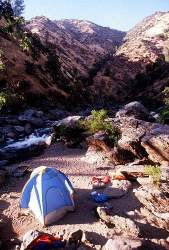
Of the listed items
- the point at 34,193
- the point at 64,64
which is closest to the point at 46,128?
the point at 34,193

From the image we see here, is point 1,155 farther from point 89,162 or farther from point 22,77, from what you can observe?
point 22,77

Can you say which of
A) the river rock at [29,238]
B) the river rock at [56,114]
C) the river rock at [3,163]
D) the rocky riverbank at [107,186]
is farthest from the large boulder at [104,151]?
the river rock at [56,114]

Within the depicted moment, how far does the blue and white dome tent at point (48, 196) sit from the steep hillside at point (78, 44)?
38775 mm

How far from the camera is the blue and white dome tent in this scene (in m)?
12.8

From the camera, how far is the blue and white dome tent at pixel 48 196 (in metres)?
12.8

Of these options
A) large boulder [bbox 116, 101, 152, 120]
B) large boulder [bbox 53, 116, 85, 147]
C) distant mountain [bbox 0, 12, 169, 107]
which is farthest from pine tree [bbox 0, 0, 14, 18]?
large boulder [bbox 116, 101, 152, 120]

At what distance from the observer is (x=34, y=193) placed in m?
13.4

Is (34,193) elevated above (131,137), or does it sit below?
below

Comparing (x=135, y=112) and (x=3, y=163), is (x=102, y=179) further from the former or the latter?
(x=135, y=112)

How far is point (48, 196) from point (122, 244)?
149 inches

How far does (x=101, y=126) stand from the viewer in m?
21.3

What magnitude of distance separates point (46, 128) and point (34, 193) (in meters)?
12.9

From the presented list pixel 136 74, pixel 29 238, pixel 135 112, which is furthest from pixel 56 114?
pixel 136 74

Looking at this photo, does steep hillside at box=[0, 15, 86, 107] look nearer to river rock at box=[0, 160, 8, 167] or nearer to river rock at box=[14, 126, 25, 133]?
river rock at box=[14, 126, 25, 133]
